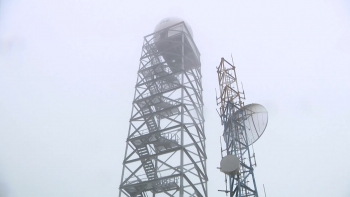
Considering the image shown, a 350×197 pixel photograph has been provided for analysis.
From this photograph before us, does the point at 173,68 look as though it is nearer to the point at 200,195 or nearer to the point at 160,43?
the point at 160,43

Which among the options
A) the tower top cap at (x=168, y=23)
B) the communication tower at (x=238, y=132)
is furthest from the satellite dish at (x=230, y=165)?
the tower top cap at (x=168, y=23)

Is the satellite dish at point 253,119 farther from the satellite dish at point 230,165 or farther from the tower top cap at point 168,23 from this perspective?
the tower top cap at point 168,23

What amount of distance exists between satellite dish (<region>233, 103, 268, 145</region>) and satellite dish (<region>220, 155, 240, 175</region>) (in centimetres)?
390

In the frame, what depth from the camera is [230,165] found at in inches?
795

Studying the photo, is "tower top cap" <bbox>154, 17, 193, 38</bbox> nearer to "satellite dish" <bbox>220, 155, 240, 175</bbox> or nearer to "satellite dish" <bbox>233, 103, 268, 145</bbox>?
"satellite dish" <bbox>233, 103, 268, 145</bbox>

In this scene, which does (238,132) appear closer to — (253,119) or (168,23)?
(253,119)

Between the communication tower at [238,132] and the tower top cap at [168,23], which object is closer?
the communication tower at [238,132]

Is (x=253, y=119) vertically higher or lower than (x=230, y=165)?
higher

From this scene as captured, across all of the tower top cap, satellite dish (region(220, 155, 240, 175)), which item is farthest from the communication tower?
the tower top cap

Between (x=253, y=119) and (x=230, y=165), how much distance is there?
5.13 metres

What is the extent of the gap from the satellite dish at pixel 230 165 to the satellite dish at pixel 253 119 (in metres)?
3.90

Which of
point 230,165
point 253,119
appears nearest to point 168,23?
point 253,119

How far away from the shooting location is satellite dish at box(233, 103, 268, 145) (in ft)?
77.9

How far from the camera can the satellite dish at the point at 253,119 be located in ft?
77.9
